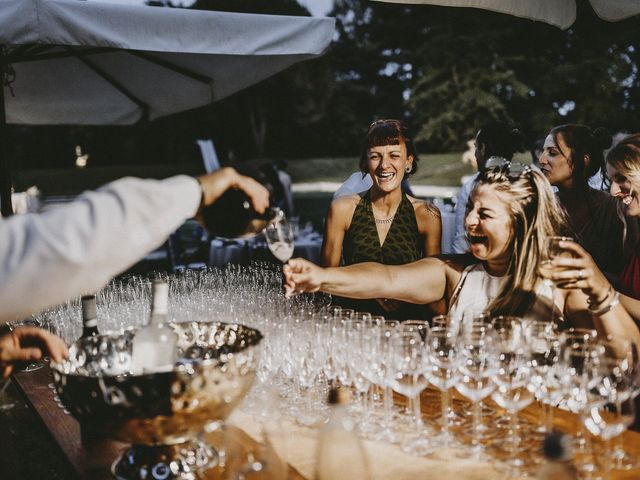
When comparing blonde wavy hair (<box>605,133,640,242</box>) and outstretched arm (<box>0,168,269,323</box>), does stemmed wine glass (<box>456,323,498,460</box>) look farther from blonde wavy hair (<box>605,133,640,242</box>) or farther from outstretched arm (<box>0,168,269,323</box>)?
blonde wavy hair (<box>605,133,640,242</box>)

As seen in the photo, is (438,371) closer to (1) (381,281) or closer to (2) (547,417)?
(2) (547,417)

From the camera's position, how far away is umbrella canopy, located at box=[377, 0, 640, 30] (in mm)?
2518

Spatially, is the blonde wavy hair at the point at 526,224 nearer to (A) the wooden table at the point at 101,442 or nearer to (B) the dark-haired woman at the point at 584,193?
(A) the wooden table at the point at 101,442

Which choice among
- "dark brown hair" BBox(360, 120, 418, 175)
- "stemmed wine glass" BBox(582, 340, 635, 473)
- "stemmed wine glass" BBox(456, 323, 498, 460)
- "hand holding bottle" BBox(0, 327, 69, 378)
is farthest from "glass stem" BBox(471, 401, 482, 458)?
"dark brown hair" BBox(360, 120, 418, 175)

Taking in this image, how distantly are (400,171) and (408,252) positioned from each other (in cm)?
45

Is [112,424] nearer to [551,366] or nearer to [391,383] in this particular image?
[391,383]

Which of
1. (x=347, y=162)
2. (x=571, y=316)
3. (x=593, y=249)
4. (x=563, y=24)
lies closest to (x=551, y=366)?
(x=571, y=316)

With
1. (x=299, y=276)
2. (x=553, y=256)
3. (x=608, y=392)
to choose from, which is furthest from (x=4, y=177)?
(x=608, y=392)

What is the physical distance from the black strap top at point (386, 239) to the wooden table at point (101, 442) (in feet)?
4.70

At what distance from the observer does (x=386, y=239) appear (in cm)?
348

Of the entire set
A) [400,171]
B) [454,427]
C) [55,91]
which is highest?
[55,91]

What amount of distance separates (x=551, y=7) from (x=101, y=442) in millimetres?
2605

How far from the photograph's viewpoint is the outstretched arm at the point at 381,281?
235 centimetres

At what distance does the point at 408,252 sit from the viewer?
3465 mm
